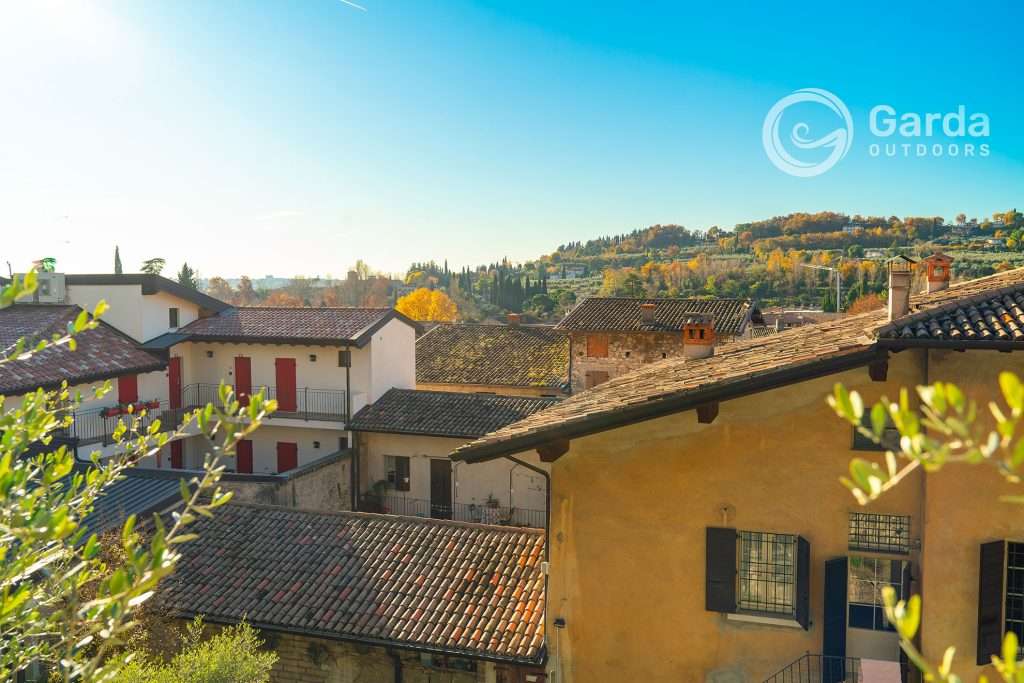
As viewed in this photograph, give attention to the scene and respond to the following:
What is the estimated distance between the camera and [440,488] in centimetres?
2281

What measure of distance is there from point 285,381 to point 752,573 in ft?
62.8

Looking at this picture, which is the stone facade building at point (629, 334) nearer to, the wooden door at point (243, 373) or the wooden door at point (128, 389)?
the wooden door at point (243, 373)

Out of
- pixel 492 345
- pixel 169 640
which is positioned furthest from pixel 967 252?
pixel 169 640

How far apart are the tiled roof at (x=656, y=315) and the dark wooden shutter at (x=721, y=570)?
25.2 metres

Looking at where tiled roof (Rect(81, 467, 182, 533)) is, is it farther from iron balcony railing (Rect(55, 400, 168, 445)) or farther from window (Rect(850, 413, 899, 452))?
window (Rect(850, 413, 899, 452))

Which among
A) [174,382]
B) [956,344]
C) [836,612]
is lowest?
[836,612]

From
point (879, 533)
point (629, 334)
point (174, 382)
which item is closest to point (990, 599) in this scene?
point (879, 533)

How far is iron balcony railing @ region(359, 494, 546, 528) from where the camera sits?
21.3 metres

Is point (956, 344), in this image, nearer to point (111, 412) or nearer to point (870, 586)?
point (870, 586)

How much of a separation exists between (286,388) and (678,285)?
6858 centimetres

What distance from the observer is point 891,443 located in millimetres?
9086

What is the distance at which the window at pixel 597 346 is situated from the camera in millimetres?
36031

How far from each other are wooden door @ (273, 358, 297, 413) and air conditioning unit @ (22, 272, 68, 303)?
23.2ft

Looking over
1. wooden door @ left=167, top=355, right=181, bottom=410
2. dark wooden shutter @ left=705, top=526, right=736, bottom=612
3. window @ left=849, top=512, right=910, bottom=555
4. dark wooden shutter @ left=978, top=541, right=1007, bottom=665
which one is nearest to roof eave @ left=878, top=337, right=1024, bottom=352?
window @ left=849, top=512, right=910, bottom=555
